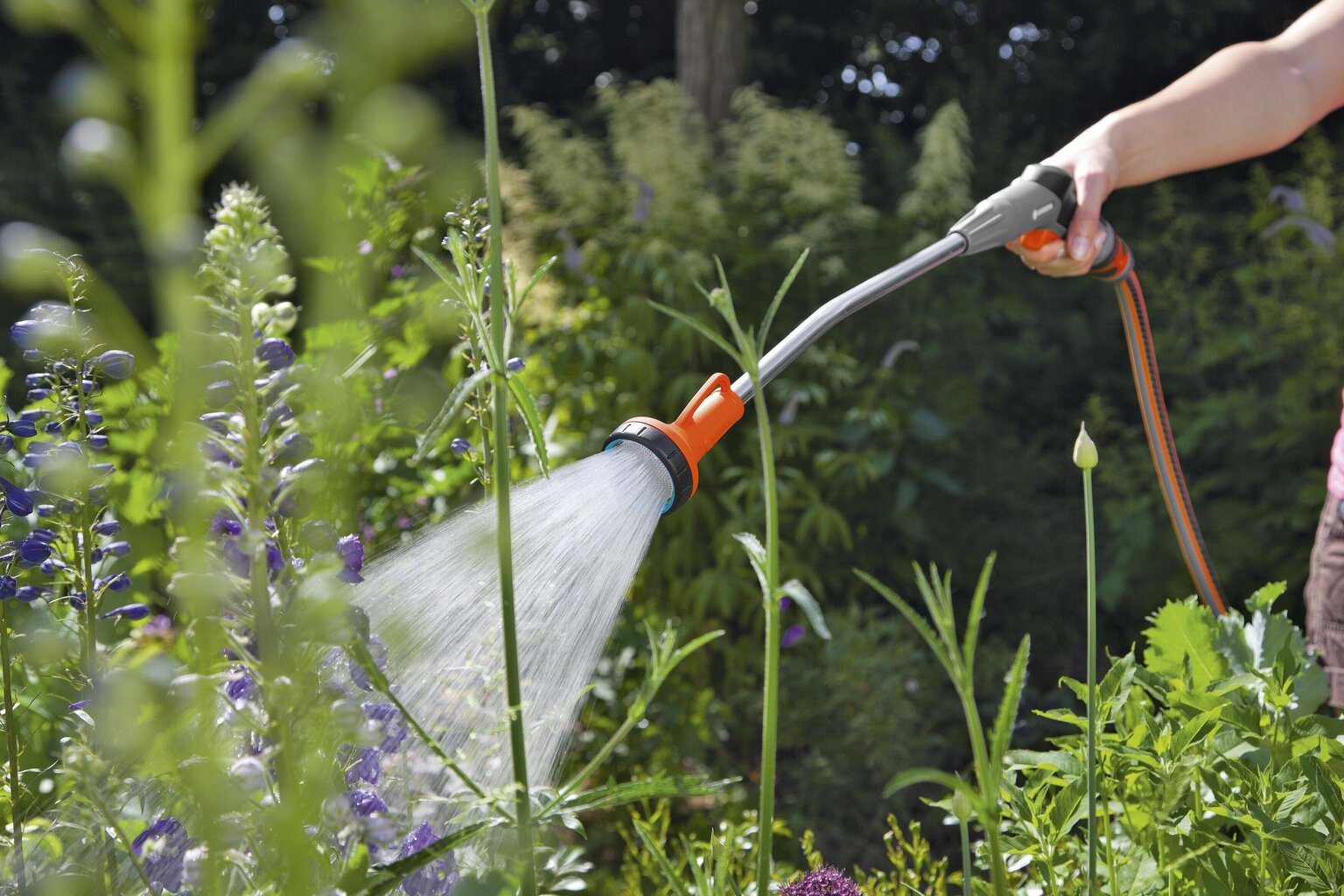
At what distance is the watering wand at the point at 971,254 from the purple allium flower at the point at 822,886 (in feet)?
1.03

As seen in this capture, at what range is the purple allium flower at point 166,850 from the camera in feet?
2.32

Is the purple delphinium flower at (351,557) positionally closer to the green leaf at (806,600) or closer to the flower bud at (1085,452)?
the green leaf at (806,600)

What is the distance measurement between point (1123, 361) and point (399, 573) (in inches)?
217

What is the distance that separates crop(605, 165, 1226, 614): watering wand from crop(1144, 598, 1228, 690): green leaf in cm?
41

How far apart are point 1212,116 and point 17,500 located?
5.02ft

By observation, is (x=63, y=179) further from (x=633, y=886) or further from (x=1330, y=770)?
(x=1330, y=770)

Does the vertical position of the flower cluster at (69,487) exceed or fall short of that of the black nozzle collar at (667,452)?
it exceeds it

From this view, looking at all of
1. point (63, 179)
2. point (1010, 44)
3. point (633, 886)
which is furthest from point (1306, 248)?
point (63, 179)

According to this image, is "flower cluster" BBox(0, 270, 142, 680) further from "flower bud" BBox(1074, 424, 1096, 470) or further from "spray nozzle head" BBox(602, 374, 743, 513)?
"flower bud" BBox(1074, 424, 1096, 470)

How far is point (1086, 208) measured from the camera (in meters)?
1.38

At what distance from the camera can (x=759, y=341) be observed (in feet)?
2.00

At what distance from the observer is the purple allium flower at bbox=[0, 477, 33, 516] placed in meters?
1.00

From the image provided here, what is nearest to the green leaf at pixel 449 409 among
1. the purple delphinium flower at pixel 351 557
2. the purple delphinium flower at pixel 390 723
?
the purple delphinium flower at pixel 351 557

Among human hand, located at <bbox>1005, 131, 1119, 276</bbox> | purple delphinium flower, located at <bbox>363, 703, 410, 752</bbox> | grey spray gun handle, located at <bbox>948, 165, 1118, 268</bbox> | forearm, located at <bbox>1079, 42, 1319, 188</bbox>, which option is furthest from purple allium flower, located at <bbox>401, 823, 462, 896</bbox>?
forearm, located at <bbox>1079, 42, 1319, 188</bbox>
